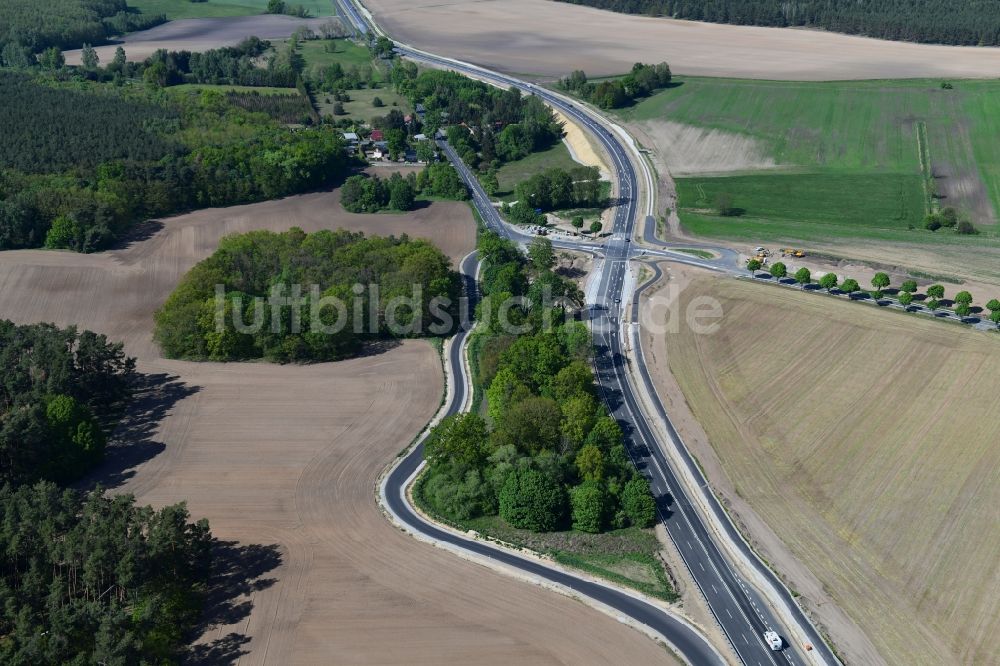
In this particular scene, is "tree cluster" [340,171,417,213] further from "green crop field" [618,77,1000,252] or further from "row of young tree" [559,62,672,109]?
"row of young tree" [559,62,672,109]

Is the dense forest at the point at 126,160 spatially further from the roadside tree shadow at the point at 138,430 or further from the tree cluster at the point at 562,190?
the roadside tree shadow at the point at 138,430

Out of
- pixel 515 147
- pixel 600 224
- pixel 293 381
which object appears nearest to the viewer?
pixel 293 381

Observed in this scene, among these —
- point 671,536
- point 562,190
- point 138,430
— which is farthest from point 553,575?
point 562,190

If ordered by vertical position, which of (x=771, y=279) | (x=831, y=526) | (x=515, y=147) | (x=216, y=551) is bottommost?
(x=216, y=551)

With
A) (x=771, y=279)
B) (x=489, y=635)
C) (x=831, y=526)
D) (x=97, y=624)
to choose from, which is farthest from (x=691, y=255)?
(x=97, y=624)

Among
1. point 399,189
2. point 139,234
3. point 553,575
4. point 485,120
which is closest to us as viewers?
point 553,575

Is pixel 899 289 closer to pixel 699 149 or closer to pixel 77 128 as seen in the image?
pixel 699 149

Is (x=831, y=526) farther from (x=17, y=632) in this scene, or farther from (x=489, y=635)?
(x=17, y=632)

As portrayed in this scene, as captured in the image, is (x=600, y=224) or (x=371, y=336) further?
(x=600, y=224)
